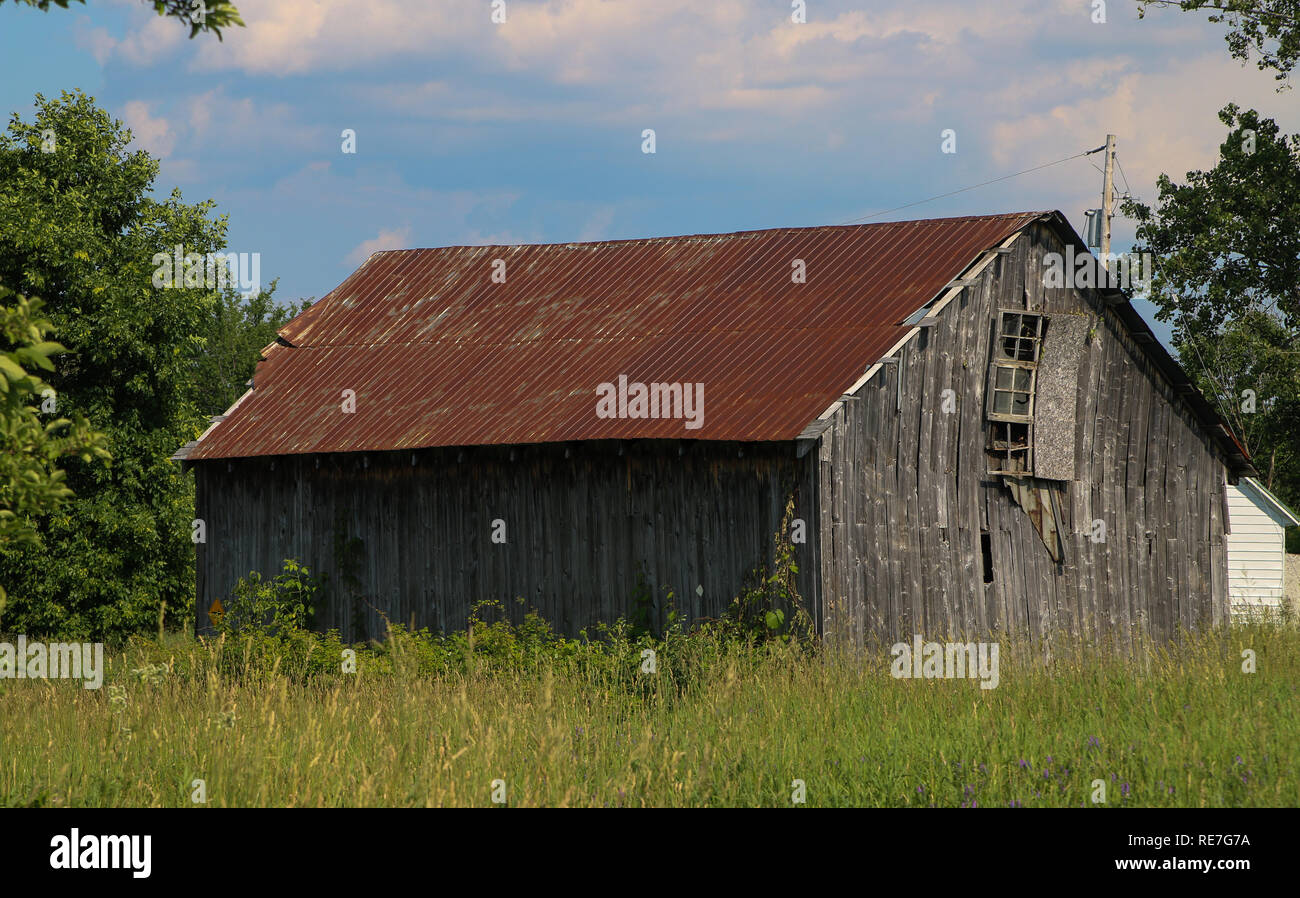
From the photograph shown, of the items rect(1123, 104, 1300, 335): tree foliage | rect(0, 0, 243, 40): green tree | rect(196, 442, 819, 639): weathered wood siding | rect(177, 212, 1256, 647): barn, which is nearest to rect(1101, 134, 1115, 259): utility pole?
rect(1123, 104, 1300, 335): tree foliage

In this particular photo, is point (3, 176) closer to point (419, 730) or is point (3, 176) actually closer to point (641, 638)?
point (641, 638)

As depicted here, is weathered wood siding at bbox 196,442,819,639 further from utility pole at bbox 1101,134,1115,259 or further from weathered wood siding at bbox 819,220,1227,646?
utility pole at bbox 1101,134,1115,259

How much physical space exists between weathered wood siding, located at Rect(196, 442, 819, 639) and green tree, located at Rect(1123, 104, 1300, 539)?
64.9ft

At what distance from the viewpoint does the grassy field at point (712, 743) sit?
7.36 metres

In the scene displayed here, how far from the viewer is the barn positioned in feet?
50.1

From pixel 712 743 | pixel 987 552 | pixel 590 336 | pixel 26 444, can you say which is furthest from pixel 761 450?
pixel 26 444

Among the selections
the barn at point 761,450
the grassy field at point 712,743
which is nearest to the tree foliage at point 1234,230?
the barn at point 761,450

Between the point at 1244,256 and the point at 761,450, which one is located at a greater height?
the point at 1244,256

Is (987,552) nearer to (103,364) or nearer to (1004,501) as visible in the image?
(1004,501)

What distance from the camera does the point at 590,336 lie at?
18.3 meters

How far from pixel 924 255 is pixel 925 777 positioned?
11131 mm

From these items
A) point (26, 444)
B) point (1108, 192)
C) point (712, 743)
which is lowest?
point (712, 743)

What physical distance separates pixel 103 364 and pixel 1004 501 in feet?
58.3

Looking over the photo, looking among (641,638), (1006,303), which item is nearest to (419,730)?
(641,638)
